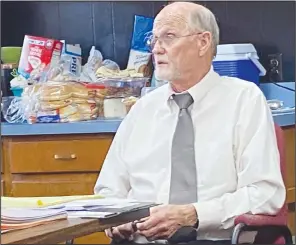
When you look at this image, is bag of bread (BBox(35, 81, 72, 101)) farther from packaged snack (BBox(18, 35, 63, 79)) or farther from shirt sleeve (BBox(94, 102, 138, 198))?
shirt sleeve (BBox(94, 102, 138, 198))

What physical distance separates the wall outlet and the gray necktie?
119 centimetres

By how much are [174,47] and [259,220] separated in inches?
23.2

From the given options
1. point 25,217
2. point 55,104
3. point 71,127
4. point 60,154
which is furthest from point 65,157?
point 25,217

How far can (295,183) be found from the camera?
2717mm

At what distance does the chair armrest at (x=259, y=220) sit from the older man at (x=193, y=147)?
1.4 inches

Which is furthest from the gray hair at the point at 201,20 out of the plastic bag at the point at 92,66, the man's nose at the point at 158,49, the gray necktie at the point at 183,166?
the plastic bag at the point at 92,66

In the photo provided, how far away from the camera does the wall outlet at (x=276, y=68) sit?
3.04 metres

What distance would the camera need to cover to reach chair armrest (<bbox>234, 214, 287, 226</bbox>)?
170cm

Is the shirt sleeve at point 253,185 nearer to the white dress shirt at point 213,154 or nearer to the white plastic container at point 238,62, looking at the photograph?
the white dress shirt at point 213,154

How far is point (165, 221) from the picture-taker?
177 centimetres

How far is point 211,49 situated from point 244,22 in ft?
3.79

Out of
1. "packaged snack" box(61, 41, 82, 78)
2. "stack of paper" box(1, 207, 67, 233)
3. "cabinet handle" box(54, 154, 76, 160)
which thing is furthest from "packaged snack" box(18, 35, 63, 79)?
"stack of paper" box(1, 207, 67, 233)

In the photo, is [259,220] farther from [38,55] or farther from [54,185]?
[38,55]

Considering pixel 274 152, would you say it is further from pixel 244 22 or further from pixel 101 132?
pixel 244 22
